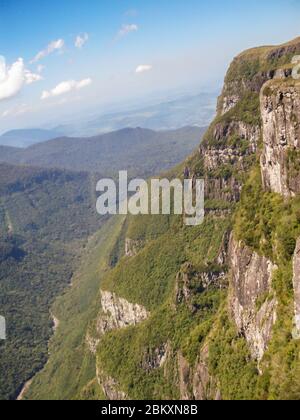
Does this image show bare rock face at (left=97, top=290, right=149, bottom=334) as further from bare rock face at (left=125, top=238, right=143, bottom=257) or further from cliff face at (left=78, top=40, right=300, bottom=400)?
bare rock face at (left=125, top=238, right=143, bottom=257)

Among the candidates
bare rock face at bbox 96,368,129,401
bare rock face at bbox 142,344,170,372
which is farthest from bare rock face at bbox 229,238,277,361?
bare rock face at bbox 96,368,129,401

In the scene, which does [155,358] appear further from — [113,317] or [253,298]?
[253,298]

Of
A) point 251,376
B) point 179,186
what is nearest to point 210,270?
point 251,376

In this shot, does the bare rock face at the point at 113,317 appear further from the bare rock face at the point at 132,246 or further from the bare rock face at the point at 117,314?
the bare rock face at the point at 132,246

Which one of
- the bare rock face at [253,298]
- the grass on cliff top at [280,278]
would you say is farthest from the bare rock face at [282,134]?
the bare rock face at [253,298]

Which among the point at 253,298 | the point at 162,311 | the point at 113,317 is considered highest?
the point at 253,298

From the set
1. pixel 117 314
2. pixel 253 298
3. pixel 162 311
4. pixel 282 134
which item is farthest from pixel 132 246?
pixel 282 134

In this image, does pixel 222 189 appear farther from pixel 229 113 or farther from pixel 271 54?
pixel 271 54
